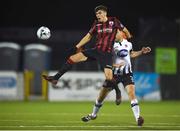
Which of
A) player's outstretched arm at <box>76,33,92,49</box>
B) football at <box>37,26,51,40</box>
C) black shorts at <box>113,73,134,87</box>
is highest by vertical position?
football at <box>37,26,51,40</box>

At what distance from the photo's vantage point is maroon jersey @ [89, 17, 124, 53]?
44.3 feet

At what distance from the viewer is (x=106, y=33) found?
44.3 ft

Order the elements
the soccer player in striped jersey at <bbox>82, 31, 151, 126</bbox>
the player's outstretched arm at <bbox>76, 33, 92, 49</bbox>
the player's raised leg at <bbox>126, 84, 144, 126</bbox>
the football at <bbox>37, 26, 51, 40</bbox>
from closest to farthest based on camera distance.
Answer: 1. the player's raised leg at <bbox>126, 84, 144, 126</bbox>
2. the soccer player in striped jersey at <bbox>82, 31, 151, 126</bbox>
3. the player's outstretched arm at <bbox>76, 33, 92, 49</bbox>
4. the football at <bbox>37, 26, 51, 40</bbox>

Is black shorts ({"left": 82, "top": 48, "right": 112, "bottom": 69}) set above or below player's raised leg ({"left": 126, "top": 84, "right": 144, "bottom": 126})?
above

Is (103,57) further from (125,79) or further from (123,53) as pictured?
(125,79)

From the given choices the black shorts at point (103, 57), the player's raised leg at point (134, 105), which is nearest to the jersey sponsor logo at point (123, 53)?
the black shorts at point (103, 57)

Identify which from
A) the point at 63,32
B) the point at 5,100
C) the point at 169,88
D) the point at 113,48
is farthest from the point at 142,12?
the point at 113,48

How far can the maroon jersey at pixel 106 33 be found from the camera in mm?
13500

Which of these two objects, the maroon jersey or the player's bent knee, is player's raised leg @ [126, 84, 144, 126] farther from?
the maroon jersey

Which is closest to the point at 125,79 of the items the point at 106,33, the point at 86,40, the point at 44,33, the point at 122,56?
the point at 122,56

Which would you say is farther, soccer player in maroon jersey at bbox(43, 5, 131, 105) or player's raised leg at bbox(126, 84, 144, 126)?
soccer player in maroon jersey at bbox(43, 5, 131, 105)

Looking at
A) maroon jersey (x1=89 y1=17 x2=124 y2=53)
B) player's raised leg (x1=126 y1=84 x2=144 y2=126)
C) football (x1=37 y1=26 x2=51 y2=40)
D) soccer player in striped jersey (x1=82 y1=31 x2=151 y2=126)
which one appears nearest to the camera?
player's raised leg (x1=126 y1=84 x2=144 y2=126)

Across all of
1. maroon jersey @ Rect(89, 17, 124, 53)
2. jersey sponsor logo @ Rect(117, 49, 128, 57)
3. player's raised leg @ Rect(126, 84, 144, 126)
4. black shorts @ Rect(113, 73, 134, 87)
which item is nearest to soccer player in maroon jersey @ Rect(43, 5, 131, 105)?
maroon jersey @ Rect(89, 17, 124, 53)

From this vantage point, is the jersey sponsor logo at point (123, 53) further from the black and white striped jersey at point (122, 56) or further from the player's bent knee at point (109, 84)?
the player's bent knee at point (109, 84)
